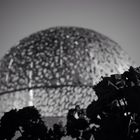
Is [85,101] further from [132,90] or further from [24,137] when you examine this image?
[132,90]

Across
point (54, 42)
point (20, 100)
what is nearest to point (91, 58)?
point (54, 42)

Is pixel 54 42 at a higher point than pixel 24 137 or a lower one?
higher

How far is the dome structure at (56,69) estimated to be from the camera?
535 centimetres

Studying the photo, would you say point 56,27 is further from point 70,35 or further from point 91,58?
point 91,58

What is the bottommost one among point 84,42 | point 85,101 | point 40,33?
point 85,101

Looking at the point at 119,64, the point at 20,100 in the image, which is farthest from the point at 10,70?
the point at 119,64

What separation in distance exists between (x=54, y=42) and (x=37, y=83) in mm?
1038

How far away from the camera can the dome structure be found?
17.6ft

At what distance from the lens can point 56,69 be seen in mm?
5449

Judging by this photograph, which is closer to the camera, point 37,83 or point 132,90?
point 132,90

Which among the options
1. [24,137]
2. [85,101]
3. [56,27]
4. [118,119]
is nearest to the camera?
[118,119]

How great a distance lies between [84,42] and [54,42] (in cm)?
64

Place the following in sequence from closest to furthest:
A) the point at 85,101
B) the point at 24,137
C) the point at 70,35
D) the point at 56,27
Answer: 1. the point at 24,137
2. the point at 85,101
3. the point at 70,35
4. the point at 56,27

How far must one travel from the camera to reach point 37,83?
5422 mm
